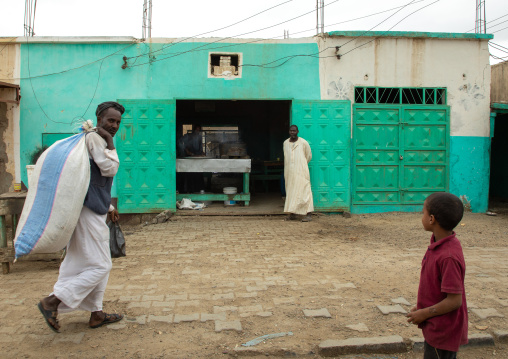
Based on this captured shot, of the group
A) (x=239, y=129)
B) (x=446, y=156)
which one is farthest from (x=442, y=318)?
(x=239, y=129)

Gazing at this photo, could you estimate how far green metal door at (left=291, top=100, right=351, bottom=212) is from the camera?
8.80 meters

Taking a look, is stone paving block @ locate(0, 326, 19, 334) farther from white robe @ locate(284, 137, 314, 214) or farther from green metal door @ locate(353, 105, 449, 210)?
green metal door @ locate(353, 105, 449, 210)

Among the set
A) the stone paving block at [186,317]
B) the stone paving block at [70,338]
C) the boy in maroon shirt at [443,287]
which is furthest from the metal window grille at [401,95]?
the stone paving block at [70,338]

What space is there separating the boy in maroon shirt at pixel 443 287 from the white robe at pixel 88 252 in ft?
6.98

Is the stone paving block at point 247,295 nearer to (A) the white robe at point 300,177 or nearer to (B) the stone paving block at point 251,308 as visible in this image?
(B) the stone paving block at point 251,308

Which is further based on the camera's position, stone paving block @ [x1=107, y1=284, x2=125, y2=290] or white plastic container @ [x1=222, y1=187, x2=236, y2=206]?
white plastic container @ [x1=222, y1=187, x2=236, y2=206]

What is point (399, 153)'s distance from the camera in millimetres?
9094

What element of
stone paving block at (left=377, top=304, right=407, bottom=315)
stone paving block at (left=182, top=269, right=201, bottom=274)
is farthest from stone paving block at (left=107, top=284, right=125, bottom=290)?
stone paving block at (left=377, top=304, right=407, bottom=315)

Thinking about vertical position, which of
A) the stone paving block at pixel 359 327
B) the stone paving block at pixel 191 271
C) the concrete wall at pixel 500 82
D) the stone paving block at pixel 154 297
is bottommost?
the stone paving block at pixel 359 327

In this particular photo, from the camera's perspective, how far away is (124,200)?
8.69 m

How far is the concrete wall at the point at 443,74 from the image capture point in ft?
29.2

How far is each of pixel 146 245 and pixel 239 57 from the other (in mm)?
4539

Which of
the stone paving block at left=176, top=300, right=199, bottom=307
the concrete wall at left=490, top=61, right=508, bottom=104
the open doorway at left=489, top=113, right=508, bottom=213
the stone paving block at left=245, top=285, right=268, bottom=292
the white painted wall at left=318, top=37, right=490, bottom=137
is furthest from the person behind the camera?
the open doorway at left=489, top=113, right=508, bottom=213

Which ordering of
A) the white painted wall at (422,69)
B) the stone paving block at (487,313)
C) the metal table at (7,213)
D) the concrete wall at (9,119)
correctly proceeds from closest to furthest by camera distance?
1. the stone paving block at (487,313)
2. the metal table at (7,213)
3. the concrete wall at (9,119)
4. the white painted wall at (422,69)
